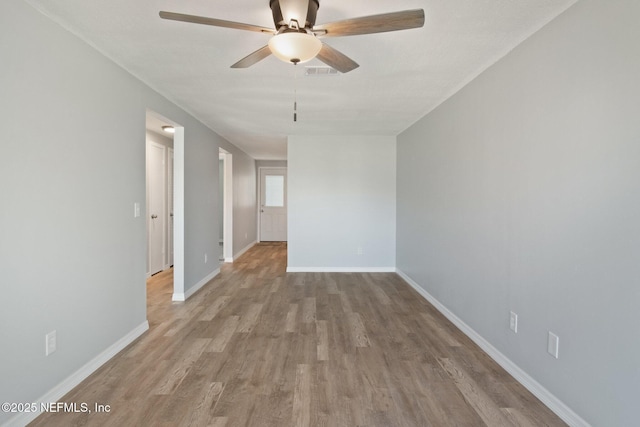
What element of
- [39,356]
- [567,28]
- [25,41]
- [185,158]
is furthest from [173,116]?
[567,28]

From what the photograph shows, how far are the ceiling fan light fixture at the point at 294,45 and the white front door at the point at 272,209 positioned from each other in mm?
7106

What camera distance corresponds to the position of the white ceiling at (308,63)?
175 centimetres

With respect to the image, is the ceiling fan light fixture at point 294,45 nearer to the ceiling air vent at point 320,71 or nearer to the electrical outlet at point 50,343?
the ceiling air vent at point 320,71

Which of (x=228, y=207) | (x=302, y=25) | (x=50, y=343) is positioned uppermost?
(x=302, y=25)

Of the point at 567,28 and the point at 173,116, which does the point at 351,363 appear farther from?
the point at 173,116

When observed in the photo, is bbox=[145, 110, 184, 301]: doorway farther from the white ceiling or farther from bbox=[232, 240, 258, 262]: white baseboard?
bbox=[232, 240, 258, 262]: white baseboard

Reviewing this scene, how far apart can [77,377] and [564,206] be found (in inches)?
121

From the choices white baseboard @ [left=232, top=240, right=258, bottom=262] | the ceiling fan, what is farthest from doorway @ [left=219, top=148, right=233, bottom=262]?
the ceiling fan

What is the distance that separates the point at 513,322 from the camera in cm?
217

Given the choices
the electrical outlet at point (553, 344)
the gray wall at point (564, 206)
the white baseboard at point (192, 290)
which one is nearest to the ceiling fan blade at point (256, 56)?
the gray wall at point (564, 206)

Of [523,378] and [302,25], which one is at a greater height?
[302,25]

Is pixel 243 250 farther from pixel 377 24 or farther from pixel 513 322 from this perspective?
pixel 377 24

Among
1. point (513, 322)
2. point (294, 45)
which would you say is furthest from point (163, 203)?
point (513, 322)

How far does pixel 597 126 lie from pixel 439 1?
1007mm
